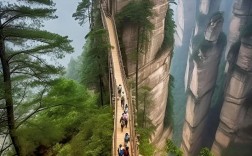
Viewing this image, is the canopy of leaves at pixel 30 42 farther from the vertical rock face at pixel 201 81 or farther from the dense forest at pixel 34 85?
the vertical rock face at pixel 201 81

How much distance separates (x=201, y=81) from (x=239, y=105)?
6446mm

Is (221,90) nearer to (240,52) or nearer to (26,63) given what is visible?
(240,52)

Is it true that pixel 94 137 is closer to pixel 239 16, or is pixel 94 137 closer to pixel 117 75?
pixel 117 75

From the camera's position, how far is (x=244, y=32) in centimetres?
3953

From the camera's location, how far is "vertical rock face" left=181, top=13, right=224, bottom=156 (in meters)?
43.2

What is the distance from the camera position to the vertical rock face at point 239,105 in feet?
126

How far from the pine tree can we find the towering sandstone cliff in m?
30.5

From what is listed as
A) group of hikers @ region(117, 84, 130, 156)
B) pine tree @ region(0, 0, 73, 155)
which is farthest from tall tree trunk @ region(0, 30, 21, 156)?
group of hikers @ region(117, 84, 130, 156)

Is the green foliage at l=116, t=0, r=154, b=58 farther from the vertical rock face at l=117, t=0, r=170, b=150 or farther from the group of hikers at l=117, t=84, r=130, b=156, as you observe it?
the group of hikers at l=117, t=84, r=130, b=156

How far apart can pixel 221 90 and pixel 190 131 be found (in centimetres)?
903

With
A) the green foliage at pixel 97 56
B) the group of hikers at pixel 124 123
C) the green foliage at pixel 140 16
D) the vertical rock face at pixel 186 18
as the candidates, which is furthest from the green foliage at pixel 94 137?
the vertical rock face at pixel 186 18

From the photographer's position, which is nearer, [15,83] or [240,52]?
[15,83]

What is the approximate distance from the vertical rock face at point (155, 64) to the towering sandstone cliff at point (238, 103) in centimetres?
993

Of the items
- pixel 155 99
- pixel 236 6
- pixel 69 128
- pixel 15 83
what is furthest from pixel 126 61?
pixel 236 6
